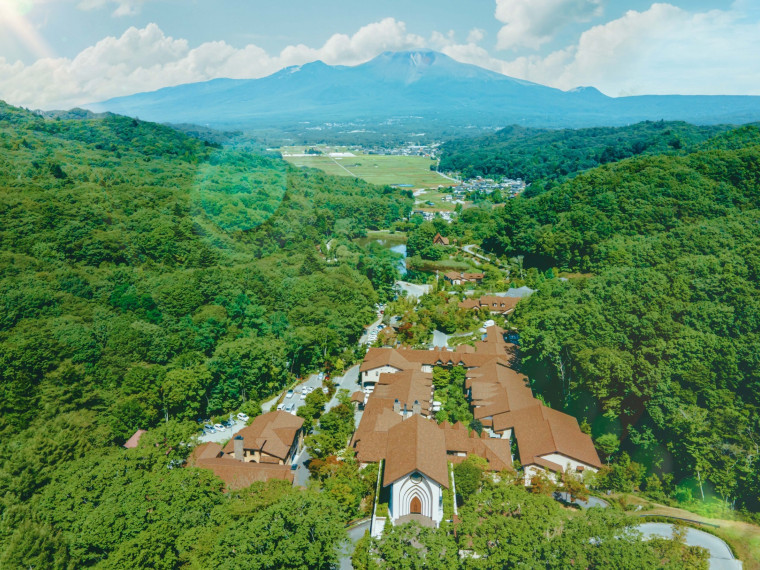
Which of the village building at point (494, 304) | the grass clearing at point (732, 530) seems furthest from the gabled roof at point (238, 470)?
the village building at point (494, 304)

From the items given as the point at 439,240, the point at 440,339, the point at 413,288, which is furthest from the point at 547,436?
the point at 439,240

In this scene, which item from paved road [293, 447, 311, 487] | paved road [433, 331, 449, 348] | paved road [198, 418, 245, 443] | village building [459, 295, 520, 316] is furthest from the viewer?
village building [459, 295, 520, 316]

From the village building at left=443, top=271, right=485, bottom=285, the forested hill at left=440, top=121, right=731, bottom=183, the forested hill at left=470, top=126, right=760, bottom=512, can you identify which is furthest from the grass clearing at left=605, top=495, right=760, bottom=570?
the forested hill at left=440, top=121, right=731, bottom=183

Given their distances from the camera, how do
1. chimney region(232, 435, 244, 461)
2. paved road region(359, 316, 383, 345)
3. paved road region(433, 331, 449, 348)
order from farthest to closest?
paved road region(359, 316, 383, 345), paved road region(433, 331, 449, 348), chimney region(232, 435, 244, 461)

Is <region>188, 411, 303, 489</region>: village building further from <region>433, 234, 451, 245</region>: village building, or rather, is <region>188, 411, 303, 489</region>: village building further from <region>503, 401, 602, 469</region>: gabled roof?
<region>433, 234, 451, 245</region>: village building

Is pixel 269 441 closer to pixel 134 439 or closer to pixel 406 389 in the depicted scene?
pixel 134 439

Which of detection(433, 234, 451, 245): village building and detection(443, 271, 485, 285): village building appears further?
detection(433, 234, 451, 245): village building

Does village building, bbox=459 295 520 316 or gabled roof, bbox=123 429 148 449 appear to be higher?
gabled roof, bbox=123 429 148 449
